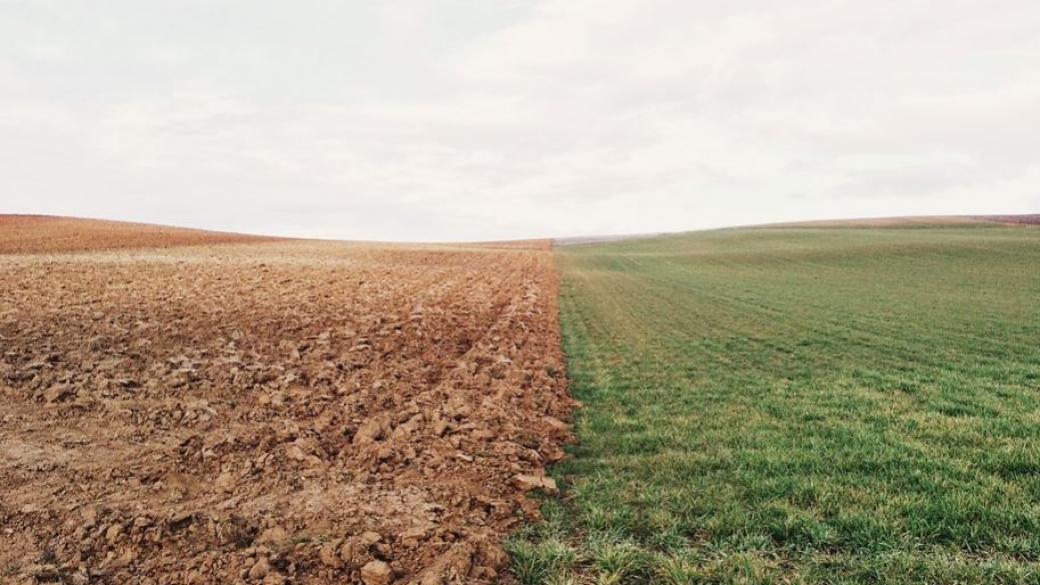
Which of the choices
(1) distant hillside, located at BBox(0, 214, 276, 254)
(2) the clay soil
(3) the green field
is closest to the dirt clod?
(2) the clay soil

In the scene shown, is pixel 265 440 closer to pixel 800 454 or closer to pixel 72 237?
pixel 800 454

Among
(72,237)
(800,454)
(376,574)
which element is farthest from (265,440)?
(72,237)

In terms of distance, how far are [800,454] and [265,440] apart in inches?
252

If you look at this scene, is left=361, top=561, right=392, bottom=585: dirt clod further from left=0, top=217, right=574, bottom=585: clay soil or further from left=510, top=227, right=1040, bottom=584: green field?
left=510, top=227, right=1040, bottom=584: green field

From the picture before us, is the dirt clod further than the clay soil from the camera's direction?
No

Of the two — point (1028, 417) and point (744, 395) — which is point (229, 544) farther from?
point (1028, 417)

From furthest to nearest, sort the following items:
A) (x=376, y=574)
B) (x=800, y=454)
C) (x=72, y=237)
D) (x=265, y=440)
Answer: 1. (x=72, y=237)
2. (x=265, y=440)
3. (x=800, y=454)
4. (x=376, y=574)

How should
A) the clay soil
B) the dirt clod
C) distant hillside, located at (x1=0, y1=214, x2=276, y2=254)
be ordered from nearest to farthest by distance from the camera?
the dirt clod
the clay soil
distant hillside, located at (x1=0, y1=214, x2=276, y2=254)

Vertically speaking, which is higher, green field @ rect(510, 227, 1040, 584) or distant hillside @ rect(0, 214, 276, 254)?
distant hillside @ rect(0, 214, 276, 254)

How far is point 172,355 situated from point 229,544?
7.75 meters

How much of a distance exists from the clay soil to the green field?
2.45 ft

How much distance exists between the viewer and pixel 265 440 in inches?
306

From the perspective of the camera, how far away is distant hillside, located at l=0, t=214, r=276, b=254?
1754 inches

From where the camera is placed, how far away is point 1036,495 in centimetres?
559
